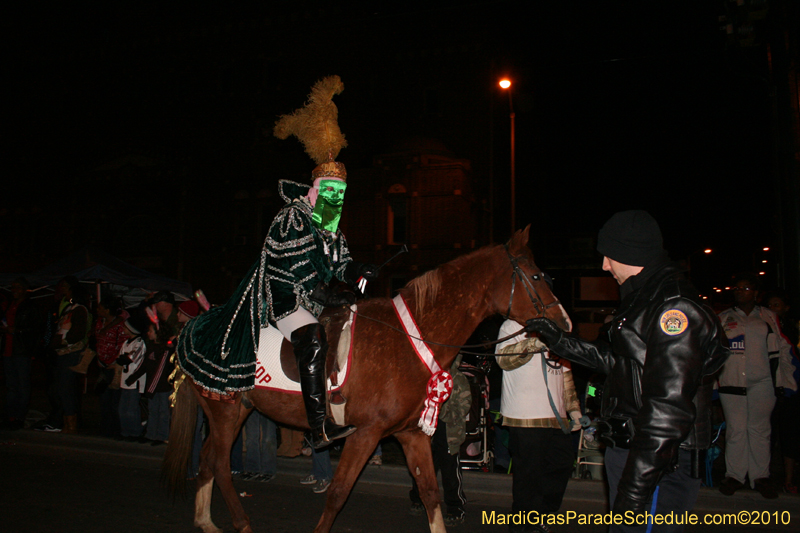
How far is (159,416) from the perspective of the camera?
7879 millimetres

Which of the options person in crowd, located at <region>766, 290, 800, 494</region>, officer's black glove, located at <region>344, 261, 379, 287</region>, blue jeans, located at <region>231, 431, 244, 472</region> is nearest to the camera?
officer's black glove, located at <region>344, 261, 379, 287</region>

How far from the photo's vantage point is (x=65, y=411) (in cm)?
854

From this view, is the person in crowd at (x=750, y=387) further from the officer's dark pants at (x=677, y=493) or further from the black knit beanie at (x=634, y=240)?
the black knit beanie at (x=634, y=240)

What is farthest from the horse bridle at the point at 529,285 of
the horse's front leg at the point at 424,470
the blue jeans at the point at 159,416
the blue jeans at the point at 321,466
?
the blue jeans at the point at 159,416

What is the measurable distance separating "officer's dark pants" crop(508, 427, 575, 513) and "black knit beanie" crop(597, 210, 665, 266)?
2425mm

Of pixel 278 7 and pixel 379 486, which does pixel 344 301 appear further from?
pixel 278 7

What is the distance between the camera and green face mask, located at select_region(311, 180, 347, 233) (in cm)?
444

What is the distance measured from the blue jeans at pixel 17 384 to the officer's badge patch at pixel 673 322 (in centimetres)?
992

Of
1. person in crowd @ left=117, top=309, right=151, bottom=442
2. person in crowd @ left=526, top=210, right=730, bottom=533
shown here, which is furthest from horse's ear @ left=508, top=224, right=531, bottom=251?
person in crowd @ left=117, top=309, right=151, bottom=442

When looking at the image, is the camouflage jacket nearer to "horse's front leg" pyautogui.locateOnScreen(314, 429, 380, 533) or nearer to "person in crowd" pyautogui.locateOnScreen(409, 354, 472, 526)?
"person in crowd" pyautogui.locateOnScreen(409, 354, 472, 526)

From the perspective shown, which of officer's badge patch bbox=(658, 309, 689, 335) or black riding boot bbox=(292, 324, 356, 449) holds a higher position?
officer's badge patch bbox=(658, 309, 689, 335)

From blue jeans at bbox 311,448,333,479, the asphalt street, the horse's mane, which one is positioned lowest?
the asphalt street

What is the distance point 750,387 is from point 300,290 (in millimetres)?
4905

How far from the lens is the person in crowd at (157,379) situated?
7645mm
